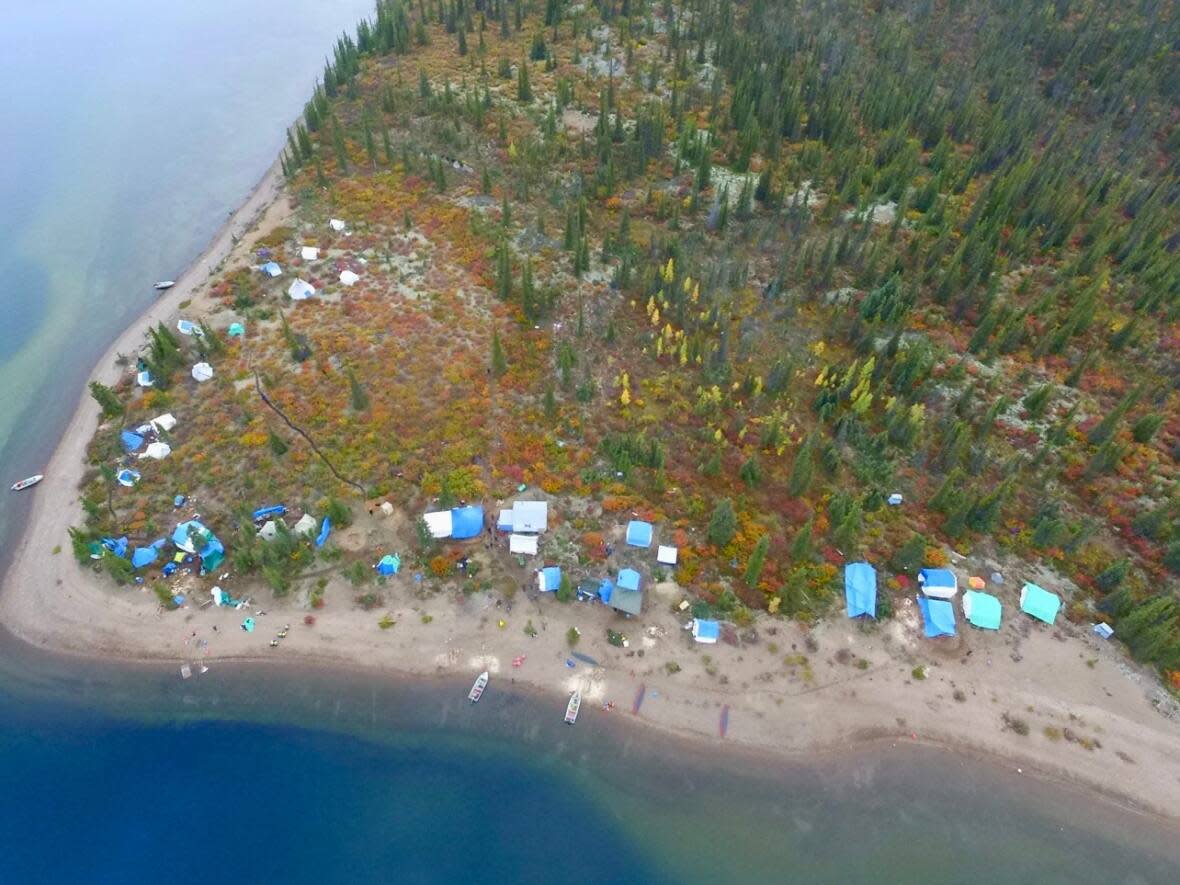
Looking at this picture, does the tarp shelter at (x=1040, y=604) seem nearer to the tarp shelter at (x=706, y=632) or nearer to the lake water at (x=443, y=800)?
the lake water at (x=443, y=800)

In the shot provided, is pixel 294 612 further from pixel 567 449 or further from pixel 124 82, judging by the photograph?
pixel 124 82

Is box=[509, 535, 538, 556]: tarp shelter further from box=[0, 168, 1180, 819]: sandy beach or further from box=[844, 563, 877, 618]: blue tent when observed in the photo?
box=[844, 563, 877, 618]: blue tent

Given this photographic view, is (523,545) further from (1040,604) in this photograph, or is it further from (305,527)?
(1040,604)

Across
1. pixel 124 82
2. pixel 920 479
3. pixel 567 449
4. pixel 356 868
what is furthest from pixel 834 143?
pixel 124 82

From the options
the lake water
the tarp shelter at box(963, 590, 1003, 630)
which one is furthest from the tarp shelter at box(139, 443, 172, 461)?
the tarp shelter at box(963, 590, 1003, 630)

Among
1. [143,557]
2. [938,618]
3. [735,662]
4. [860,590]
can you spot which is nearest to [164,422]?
[143,557]

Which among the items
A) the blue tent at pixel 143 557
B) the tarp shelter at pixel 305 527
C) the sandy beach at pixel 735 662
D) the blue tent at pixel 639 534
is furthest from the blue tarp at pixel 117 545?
the blue tent at pixel 639 534
